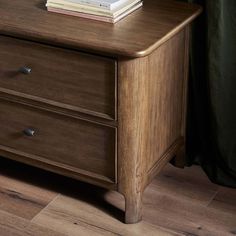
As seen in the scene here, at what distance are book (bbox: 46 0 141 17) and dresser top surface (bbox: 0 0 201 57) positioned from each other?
27mm

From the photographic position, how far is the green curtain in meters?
2.07

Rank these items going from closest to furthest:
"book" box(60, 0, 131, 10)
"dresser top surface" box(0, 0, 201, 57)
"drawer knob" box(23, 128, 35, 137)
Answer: "dresser top surface" box(0, 0, 201, 57), "book" box(60, 0, 131, 10), "drawer knob" box(23, 128, 35, 137)

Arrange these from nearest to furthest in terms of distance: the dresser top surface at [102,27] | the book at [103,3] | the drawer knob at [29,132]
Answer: the dresser top surface at [102,27] → the book at [103,3] → the drawer knob at [29,132]

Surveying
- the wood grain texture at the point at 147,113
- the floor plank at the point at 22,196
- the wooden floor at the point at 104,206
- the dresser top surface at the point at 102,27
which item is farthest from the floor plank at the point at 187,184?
the dresser top surface at the point at 102,27

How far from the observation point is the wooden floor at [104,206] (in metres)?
1.97

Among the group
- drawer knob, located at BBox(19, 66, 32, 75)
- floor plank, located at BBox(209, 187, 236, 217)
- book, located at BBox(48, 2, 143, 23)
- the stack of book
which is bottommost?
floor plank, located at BBox(209, 187, 236, 217)

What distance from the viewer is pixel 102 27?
188 centimetres

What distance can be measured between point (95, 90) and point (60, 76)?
122 mm

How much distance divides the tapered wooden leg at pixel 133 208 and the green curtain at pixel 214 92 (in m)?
0.37

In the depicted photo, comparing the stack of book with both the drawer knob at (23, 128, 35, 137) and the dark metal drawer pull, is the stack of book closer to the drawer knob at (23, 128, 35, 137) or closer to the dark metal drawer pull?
the dark metal drawer pull

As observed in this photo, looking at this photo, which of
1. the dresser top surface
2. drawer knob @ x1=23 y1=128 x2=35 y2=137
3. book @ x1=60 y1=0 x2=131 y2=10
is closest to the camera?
the dresser top surface

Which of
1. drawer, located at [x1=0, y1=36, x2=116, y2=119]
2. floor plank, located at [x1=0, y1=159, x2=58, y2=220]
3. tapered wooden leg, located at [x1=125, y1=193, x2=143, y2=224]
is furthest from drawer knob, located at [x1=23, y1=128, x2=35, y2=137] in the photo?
tapered wooden leg, located at [x1=125, y1=193, x2=143, y2=224]

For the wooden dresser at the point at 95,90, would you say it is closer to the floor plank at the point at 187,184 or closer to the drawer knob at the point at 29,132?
the drawer knob at the point at 29,132

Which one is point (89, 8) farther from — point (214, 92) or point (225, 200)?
point (225, 200)
